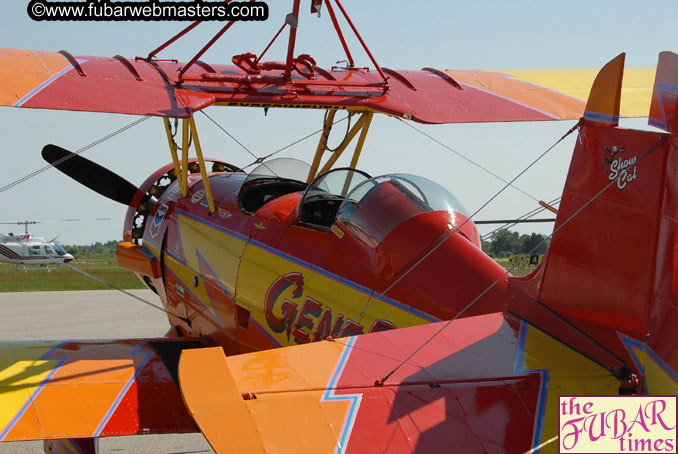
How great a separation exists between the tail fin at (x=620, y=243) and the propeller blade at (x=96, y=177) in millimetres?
5937

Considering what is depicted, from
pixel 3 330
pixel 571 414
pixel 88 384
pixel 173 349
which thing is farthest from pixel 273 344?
pixel 3 330

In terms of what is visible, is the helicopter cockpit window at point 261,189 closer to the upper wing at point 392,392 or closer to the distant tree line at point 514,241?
the distant tree line at point 514,241

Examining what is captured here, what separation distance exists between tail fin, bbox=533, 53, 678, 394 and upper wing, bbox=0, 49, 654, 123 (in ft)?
10.7

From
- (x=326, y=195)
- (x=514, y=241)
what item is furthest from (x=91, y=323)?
(x=326, y=195)

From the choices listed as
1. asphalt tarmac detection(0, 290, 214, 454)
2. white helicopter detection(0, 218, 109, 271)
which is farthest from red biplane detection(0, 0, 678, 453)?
white helicopter detection(0, 218, 109, 271)

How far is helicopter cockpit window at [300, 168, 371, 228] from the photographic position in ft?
18.5

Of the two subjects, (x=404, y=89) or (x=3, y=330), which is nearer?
(x=404, y=89)

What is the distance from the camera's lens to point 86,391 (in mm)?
4801

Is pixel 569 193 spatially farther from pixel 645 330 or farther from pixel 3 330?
pixel 3 330

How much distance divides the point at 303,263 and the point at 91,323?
33.0 feet

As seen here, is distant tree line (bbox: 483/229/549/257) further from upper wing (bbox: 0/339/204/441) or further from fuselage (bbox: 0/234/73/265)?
Answer: fuselage (bbox: 0/234/73/265)

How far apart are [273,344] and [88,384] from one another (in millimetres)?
1309

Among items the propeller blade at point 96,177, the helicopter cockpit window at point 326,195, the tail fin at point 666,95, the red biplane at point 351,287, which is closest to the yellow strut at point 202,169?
the red biplane at point 351,287

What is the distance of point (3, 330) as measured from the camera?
13.2m
